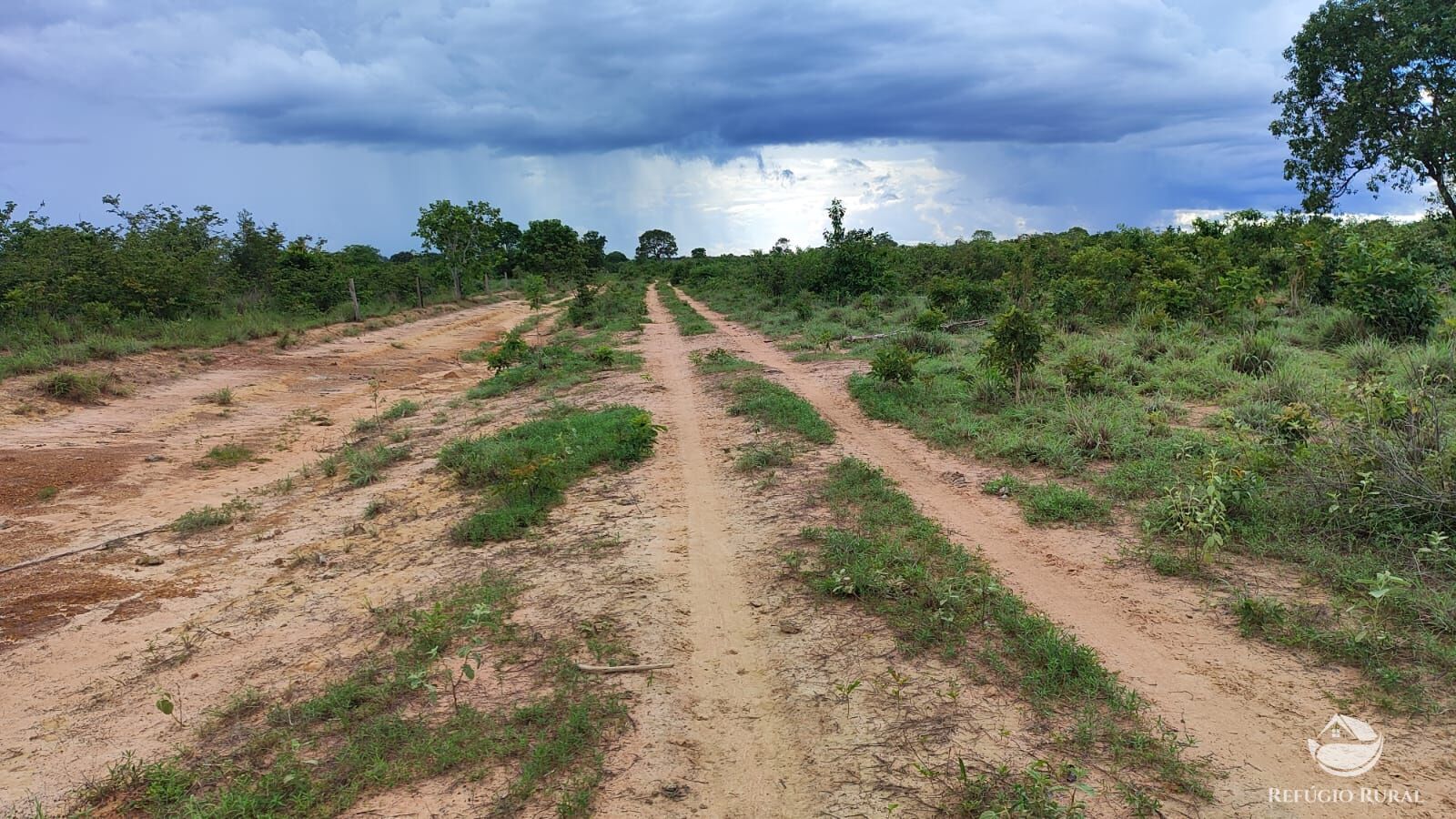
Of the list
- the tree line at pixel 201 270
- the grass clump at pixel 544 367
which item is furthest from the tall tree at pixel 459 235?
the grass clump at pixel 544 367

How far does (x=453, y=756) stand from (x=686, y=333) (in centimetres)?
1775

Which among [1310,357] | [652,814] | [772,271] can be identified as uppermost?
[772,271]

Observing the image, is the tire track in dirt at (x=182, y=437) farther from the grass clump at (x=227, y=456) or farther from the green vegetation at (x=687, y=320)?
the green vegetation at (x=687, y=320)

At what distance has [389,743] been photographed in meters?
3.53

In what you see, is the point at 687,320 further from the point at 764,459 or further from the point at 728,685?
the point at 728,685

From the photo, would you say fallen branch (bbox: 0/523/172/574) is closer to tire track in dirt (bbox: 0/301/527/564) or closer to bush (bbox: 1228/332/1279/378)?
tire track in dirt (bbox: 0/301/527/564)

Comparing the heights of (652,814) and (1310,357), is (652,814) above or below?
below

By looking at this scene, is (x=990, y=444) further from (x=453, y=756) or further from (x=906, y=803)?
(x=453, y=756)

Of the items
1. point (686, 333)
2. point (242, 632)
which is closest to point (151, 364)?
point (686, 333)

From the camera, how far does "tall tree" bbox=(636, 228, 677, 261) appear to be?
92562mm

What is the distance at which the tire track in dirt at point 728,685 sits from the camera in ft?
10.4

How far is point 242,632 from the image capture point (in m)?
4.91

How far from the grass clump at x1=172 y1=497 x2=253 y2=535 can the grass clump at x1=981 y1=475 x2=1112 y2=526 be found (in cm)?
752

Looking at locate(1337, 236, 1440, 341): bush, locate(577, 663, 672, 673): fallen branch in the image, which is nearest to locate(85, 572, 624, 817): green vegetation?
locate(577, 663, 672, 673): fallen branch
